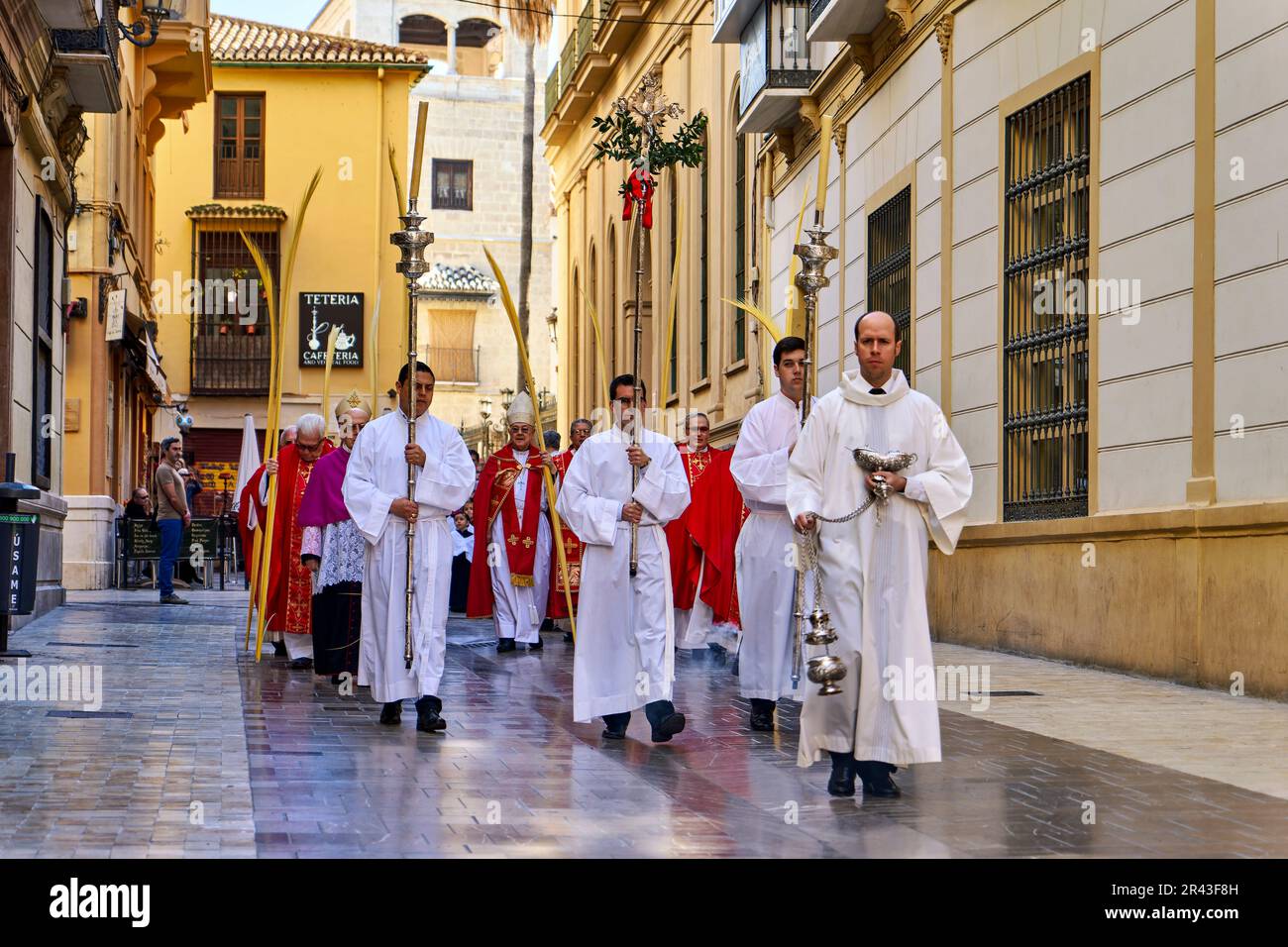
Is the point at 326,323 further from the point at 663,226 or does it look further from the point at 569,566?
the point at 569,566

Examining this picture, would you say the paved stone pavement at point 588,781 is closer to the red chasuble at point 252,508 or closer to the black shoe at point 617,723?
the black shoe at point 617,723

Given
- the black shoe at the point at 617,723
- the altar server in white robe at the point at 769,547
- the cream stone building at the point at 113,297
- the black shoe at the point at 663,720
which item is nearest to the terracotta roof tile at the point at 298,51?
the cream stone building at the point at 113,297

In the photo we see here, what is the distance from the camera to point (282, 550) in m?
14.3

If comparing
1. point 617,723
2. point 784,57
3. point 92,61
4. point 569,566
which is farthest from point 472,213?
point 617,723

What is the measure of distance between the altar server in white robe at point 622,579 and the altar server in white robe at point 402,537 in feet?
2.35

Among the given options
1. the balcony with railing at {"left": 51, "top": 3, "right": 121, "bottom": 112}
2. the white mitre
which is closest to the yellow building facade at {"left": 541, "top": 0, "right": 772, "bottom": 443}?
the white mitre

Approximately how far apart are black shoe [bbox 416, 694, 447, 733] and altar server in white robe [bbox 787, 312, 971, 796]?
8.66 ft

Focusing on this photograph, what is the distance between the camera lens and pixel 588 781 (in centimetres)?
791

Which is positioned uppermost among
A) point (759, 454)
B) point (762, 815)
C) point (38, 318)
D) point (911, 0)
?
point (911, 0)

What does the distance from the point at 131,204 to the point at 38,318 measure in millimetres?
12454

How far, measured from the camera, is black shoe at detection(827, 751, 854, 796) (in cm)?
757

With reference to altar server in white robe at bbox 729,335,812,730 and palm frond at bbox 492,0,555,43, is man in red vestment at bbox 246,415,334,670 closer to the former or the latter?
altar server in white robe at bbox 729,335,812,730

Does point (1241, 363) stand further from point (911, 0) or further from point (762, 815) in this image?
point (911, 0)

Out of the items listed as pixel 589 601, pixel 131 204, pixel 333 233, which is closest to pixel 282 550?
pixel 589 601
